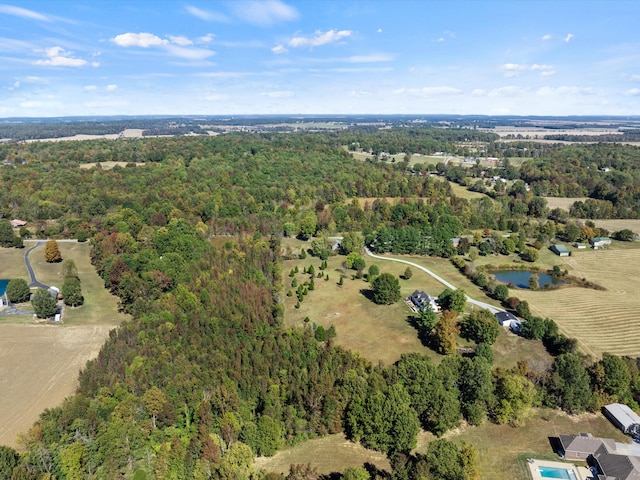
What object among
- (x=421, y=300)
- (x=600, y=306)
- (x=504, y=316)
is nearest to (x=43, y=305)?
(x=421, y=300)

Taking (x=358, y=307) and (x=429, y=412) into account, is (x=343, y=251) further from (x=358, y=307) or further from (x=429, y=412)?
(x=429, y=412)

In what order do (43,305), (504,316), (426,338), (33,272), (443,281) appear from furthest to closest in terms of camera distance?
(33,272)
(443,281)
(43,305)
(504,316)
(426,338)

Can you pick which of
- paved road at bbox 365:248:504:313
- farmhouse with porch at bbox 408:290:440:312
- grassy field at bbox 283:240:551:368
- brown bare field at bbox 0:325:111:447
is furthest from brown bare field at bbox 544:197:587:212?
brown bare field at bbox 0:325:111:447

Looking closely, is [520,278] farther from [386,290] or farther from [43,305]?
[43,305]

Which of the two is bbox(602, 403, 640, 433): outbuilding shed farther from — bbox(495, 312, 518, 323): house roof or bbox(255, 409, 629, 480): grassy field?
bbox(495, 312, 518, 323): house roof

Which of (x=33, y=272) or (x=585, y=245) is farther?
(x=585, y=245)

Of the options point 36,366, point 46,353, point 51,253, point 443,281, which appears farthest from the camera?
point 51,253

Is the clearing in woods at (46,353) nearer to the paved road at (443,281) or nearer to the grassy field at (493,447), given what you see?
the grassy field at (493,447)
